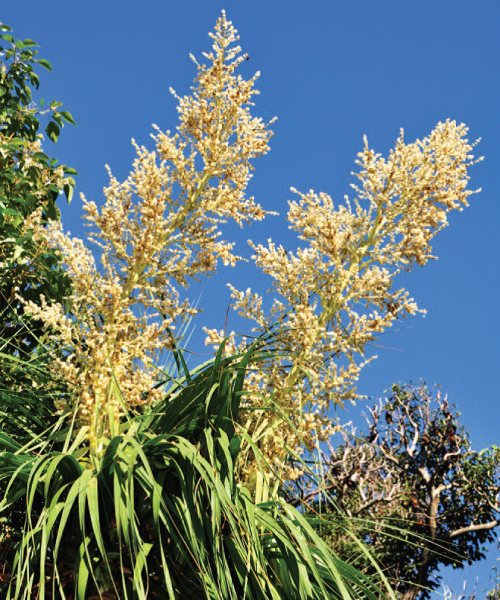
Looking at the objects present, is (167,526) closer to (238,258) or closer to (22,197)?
(238,258)

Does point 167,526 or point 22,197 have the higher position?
point 22,197

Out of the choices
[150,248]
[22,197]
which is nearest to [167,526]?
[150,248]

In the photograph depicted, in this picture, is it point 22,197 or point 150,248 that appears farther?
point 22,197

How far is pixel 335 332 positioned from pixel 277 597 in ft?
4.16

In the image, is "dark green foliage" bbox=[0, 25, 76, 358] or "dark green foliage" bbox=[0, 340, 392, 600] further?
"dark green foliage" bbox=[0, 25, 76, 358]

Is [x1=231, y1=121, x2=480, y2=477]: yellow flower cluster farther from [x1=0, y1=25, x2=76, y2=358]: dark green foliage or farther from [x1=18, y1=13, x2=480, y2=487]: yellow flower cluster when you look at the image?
[x1=0, y1=25, x2=76, y2=358]: dark green foliage

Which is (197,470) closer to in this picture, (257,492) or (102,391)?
(257,492)

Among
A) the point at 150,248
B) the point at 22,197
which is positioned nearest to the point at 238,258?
the point at 150,248

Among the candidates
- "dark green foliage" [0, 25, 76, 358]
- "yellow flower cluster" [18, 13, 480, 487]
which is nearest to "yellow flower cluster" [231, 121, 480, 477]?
"yellow flower cluster" [18, 13, 480, 487]

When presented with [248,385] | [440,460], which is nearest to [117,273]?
[248,385]

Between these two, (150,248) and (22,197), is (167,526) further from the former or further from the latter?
(22,197)

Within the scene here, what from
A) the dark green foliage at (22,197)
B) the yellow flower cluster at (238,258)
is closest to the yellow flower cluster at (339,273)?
the yellow flower cluster at (238,258)

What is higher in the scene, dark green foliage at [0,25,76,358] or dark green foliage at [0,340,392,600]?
dark green foliage at [0,25,76,358]

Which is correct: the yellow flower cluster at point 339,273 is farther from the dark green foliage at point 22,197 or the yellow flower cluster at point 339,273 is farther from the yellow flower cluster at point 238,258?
the dark green foliage at point 22,197
